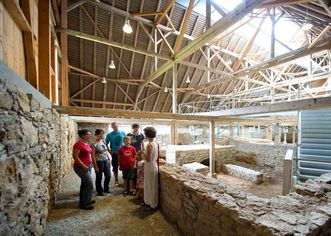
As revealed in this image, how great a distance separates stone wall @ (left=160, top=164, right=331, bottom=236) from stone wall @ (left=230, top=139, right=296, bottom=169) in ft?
22.8

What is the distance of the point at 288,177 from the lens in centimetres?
394

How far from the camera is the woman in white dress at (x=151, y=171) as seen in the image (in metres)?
2.95

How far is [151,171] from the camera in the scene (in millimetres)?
3008

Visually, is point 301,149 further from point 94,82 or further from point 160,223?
point 94,82

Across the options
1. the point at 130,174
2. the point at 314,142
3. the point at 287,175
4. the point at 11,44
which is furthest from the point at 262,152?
the point at 11,44

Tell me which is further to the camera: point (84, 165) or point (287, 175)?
point (287, 175)

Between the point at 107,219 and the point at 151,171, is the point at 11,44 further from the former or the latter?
the point at 107,219

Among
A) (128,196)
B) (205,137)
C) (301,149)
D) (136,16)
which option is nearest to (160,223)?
(128,196)

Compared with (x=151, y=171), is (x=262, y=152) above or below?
below

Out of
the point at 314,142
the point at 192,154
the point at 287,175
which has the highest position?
the point at 314,142

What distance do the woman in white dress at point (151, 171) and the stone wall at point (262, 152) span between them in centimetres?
866

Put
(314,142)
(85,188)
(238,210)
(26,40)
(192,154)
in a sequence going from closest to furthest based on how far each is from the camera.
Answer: (238,210), (26,40), (85,188), (314,142), (192,154)

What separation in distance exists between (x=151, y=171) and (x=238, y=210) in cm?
162

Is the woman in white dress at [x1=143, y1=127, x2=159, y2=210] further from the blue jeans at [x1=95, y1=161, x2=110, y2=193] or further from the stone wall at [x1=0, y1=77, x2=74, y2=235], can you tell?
the stone wall at [x1=0, y1=77, x2=74, y2=235]
